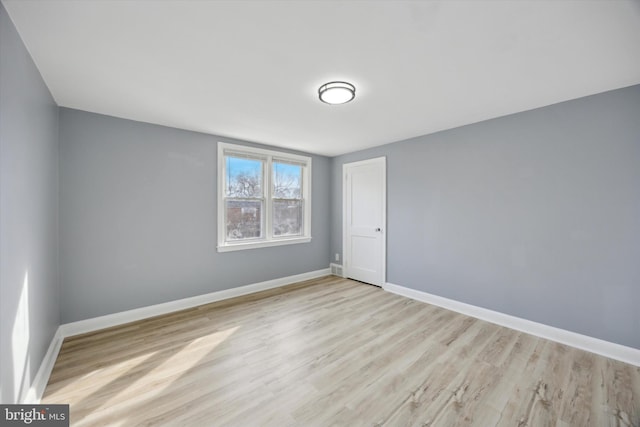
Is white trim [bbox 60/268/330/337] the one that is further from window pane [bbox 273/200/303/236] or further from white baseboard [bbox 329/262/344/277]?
white baseboard [bbox 329/262/344/277]

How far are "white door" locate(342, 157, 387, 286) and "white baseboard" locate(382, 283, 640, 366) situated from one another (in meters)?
0.87

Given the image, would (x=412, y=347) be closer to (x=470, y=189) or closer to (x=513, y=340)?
(x=513, y=340)

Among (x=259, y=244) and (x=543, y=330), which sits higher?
(x=259, y=244)

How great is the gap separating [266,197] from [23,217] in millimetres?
2799

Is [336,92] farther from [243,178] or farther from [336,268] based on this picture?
[336,268]

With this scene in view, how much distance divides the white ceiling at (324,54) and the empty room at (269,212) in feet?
0.07

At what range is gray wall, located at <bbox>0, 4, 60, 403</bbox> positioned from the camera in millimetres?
1350

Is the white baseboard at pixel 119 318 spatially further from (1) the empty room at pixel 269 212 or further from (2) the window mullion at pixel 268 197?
(2) the window mullion at pixel 268 197

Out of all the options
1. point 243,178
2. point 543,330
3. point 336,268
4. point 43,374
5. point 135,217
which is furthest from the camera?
point 336,268

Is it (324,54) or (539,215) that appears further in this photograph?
(539,215)

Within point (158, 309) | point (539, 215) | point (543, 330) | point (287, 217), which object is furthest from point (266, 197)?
point (543, 330)

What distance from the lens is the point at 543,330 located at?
265 centimetres

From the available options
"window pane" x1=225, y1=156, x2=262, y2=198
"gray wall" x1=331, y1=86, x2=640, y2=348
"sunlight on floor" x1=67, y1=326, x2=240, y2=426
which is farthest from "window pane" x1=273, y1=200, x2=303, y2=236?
"sunlight on floor" x1=67, y1=326, x2=240, y2=426

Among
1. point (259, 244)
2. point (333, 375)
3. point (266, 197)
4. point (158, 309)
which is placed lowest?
point (333, 375)
